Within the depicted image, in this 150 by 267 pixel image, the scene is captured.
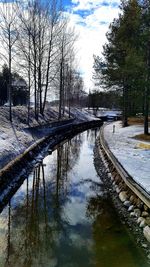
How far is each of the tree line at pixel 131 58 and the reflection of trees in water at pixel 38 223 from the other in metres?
10.5

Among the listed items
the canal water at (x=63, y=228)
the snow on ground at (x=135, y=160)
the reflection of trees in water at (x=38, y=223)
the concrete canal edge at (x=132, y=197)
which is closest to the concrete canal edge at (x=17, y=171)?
the canal water at (x=63, y=228)

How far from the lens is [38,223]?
8.70 meters

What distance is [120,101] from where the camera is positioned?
3256cm

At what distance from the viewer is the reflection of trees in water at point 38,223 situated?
22.6 ft

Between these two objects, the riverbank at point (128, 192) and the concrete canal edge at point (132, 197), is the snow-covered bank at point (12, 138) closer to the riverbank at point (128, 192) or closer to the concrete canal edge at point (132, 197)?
the riverbank at point (128, 192)

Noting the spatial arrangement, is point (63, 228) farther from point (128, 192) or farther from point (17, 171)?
point (17, 171)

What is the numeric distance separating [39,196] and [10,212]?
1883mm

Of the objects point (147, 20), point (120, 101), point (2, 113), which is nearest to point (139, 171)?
point (147, 20)

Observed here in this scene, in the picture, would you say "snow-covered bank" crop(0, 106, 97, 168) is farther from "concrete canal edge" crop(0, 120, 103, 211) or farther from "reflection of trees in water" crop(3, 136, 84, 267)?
"reflection of trees in water" crop(3, 136, 84, 267)

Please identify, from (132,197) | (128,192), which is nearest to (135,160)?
(128,192)

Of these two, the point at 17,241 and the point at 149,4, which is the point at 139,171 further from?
the point at 149,4

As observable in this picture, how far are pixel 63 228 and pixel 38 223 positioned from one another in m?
0.76

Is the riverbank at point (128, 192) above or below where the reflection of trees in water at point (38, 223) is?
above

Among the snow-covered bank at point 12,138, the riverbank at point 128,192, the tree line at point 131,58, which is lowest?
the riverbank at point 128,192
